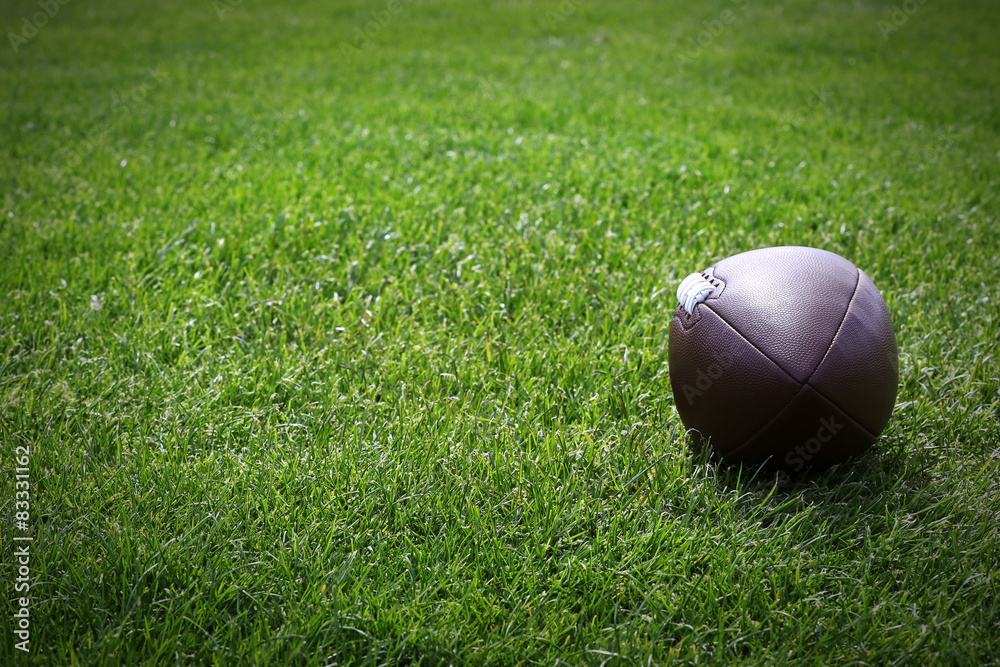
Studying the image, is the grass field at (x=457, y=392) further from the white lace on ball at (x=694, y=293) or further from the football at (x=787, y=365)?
the white lace on ball at (x=694, y=293)

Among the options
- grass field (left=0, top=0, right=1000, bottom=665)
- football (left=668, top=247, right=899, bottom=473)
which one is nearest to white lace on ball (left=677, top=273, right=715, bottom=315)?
football (left=668, top=247, right=899, bottom=473)

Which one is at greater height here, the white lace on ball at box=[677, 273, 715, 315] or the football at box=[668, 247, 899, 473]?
the white lace on ball at box=[677, 273, 715, 315]

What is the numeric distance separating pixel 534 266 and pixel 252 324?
1.88 meters

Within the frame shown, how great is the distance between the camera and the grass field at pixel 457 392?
95.7 inches

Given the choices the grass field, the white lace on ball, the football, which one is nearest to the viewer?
the grass field

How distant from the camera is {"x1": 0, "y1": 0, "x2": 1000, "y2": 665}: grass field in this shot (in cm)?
243

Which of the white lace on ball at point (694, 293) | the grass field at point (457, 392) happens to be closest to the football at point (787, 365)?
the white lace on ball at point (694, 293)

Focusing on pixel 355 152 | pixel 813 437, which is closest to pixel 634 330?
pixel 813 437

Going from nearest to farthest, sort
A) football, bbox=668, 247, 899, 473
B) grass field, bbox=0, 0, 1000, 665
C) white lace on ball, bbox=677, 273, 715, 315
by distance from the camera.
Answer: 1. grass field, bbox=0, 0, 1000, 665
2. football, bbox=668, 247, 899, 473
3. white lace on ball, bbox=677, 273, 715, 315

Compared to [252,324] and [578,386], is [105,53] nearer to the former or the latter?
[252,324]

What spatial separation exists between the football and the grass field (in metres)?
0.20

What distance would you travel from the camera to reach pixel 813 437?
283cm

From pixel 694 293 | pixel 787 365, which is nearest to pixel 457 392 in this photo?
pixel 694 293

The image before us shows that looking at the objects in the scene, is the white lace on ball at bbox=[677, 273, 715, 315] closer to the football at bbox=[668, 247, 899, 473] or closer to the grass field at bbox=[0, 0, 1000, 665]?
the football at bbox=[668, 247, 899, 473]
